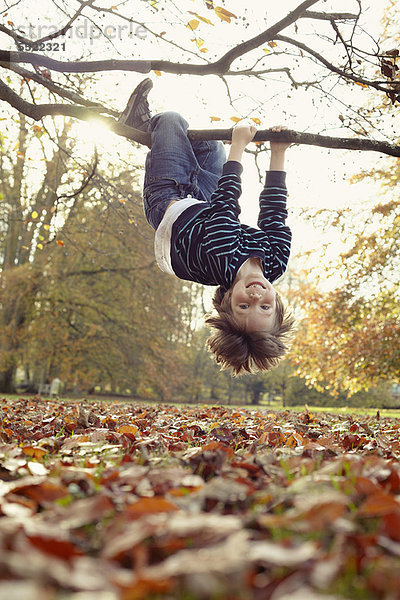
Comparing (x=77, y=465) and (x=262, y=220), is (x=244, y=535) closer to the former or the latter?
(x=77, y=465)

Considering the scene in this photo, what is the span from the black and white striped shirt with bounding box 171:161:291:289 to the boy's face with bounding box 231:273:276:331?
100 mm

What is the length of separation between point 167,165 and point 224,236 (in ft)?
2.76

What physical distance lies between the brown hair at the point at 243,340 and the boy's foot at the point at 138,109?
4.80 feet

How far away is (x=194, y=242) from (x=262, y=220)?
630 mm

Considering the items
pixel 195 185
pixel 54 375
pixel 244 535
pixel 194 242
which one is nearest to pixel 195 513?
pixel 244 535

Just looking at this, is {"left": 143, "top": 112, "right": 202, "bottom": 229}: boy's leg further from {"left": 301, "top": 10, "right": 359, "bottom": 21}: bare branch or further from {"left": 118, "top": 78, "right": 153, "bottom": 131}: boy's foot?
{"left": 301, "top": 10, "right": 359, "bottom": 21}: bare branch

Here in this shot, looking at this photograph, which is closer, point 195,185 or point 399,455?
point 399,455

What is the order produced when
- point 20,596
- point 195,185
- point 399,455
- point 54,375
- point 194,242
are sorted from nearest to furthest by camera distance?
point 20,596
point 399,455
point 194,242
point 195,185
point 54,375

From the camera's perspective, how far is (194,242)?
3480 mm

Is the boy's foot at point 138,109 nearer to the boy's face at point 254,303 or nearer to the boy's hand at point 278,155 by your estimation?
the boy's hand at point 278,155

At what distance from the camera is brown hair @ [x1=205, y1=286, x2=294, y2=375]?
379cm

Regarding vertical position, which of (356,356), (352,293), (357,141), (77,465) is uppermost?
(352,293)

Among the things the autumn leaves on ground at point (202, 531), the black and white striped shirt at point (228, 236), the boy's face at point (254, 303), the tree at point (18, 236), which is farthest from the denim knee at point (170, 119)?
the tree at point (18, 236)

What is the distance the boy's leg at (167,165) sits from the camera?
3.65 metres
